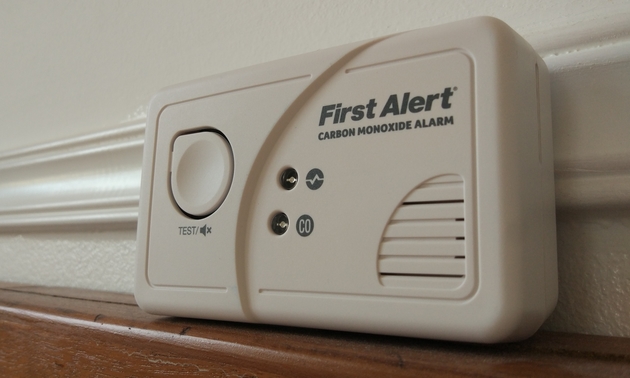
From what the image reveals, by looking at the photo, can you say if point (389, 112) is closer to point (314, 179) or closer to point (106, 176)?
point (314, 179)

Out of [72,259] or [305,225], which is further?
[72,259]

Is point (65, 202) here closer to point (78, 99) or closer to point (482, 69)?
point (78, 99)

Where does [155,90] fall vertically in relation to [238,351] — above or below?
above

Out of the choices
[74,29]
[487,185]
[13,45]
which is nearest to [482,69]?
[487,185]

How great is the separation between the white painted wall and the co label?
15cm

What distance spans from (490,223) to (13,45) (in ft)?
2.25

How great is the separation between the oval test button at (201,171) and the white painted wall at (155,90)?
14 centimetres

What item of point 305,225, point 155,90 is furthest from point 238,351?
point 155,90

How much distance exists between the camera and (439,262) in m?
0.24

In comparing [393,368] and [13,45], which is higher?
[13,45]

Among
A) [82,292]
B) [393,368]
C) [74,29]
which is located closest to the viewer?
[393,368]

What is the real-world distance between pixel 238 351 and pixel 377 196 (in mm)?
104

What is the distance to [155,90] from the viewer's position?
0.52 m

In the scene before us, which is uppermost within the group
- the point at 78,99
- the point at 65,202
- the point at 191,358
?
the point at 78,99
